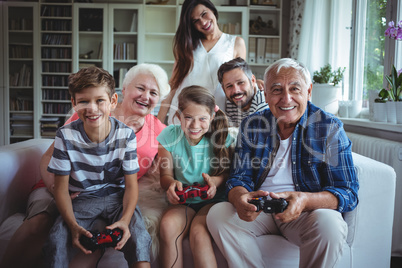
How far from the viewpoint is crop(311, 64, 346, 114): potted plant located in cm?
286

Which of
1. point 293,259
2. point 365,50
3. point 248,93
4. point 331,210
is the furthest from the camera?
point 365,50

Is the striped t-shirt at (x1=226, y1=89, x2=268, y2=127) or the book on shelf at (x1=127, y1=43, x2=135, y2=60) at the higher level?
the book on shelf at (x1=127, y1=43, x2=135, y2=60)

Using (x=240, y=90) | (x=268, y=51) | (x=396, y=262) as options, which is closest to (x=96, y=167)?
(x=240, y=90)

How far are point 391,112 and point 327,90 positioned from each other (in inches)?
35.1

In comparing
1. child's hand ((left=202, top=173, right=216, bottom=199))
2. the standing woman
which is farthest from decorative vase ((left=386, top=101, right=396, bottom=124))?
child's hand ((left=202, top=173, right=216, bottom=199))

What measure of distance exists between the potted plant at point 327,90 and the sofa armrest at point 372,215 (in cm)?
164

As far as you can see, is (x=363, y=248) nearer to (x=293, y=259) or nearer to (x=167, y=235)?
(x=293, y=259)

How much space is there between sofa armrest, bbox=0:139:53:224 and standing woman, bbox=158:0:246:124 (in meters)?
0.88

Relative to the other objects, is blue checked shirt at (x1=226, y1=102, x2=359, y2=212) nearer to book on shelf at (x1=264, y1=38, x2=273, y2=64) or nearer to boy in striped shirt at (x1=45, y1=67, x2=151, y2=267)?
boy in striped shirt at (x1=45, y1=67, x2=151, y2=267)

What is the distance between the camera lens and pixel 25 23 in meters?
4.52

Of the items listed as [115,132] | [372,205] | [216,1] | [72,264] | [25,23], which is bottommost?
[72,264]

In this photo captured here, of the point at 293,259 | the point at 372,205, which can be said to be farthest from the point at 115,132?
the point at 372,205

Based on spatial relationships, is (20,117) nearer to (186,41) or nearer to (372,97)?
(186,41)

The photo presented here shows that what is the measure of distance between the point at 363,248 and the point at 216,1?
4.01 meters
